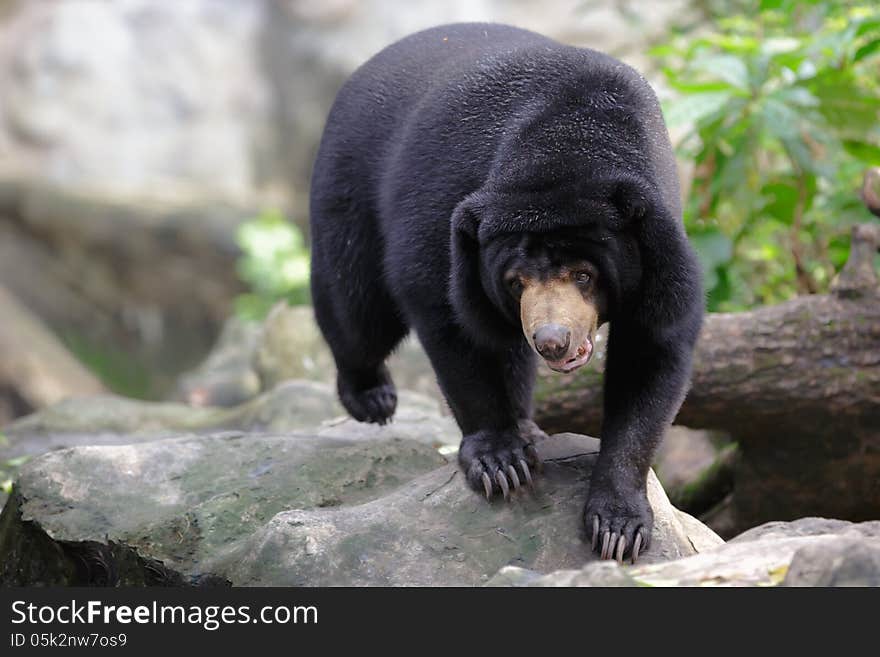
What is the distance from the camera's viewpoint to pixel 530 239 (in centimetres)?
311

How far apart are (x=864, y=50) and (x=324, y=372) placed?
148 inches

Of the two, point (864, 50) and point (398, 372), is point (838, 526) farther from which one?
point (398, 372)

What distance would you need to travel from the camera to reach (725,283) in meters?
5.89

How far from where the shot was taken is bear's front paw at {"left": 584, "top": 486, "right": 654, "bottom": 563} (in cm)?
315

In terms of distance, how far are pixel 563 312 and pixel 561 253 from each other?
17 cm

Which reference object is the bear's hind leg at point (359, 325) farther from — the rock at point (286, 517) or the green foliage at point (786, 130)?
the green foliage at point (786, 130)

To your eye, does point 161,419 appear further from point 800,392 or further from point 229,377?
point 800,392

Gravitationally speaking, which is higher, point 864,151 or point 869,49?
point 869,49

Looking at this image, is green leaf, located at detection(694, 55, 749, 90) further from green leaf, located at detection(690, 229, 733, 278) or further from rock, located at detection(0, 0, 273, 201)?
rock, located at detection(0, 0, 273, 201)

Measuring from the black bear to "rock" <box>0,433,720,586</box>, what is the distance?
12 cm

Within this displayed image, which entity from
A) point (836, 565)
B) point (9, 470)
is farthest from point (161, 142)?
point (836, 565)

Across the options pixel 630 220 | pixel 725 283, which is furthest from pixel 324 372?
pixel 630 220

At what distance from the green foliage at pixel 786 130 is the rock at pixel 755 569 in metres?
3.14

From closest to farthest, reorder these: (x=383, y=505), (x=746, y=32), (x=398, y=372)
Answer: (x=383, y=505) → (x=398, y=372) → (x=746, y=32)
